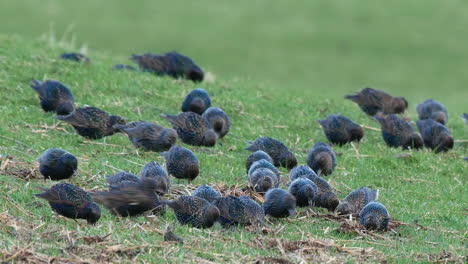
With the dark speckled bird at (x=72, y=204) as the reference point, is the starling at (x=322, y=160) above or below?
above

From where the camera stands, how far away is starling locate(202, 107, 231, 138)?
10078 mm

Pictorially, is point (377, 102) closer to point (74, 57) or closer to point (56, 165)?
point (74, 57)

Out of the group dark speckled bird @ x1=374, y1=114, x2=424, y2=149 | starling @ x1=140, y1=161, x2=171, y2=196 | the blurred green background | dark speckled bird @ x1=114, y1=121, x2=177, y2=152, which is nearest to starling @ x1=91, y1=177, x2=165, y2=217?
starling @ x1=140, y1=161, x2=171, y2=196

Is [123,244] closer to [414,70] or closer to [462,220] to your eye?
[462,220]

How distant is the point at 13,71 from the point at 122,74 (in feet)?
5.11

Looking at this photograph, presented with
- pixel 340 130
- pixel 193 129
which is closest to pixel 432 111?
pixel 340 130

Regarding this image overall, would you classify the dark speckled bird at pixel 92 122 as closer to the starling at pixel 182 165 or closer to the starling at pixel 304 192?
the starling at pixel 182 165

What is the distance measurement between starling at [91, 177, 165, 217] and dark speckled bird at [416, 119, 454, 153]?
5.07 metres

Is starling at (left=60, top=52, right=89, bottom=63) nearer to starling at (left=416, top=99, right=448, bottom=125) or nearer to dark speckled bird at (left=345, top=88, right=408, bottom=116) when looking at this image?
dark speckled bird at (left=345, top=88, right=408, bottom=116)

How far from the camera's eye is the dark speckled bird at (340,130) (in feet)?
34.7

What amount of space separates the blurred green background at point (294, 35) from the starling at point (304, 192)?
15.4m

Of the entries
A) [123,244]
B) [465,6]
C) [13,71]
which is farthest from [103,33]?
[123,244]

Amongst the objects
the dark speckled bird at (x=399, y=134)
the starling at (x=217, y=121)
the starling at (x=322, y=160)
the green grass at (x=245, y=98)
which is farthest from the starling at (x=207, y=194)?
the dark speckled bird at (x=399, y=134)

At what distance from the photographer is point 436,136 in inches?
428
